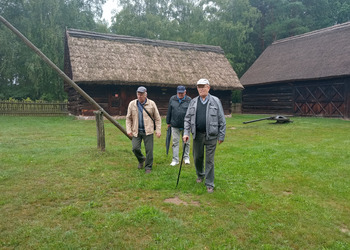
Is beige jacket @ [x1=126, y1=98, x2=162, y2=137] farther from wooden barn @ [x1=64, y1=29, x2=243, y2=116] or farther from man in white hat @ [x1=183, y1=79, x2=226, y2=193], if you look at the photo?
wooden barn @ [x1=64, y1=29, x2=243, y2=116]

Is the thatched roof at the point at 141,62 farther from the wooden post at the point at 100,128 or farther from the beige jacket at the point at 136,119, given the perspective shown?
the beige jacket at the point at 136,119

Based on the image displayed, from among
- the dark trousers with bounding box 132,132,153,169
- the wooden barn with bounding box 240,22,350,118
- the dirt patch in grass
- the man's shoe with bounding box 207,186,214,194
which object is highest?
the wooden barn with bounding box 240,22,350,118

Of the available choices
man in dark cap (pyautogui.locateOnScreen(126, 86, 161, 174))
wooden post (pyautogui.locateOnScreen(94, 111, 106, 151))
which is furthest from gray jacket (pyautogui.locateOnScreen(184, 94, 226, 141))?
wooden post (pyautogui.locateOnScreen(94, 111, 106, 151))

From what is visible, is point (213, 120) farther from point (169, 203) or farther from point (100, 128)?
point (100, 128)

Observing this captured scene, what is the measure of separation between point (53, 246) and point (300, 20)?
109 ft

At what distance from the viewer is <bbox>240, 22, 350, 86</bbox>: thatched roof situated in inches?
697

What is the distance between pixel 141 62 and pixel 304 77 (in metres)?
10.3

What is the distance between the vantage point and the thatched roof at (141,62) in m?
16.9

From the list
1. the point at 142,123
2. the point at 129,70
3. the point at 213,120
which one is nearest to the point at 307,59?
the point at 129,70

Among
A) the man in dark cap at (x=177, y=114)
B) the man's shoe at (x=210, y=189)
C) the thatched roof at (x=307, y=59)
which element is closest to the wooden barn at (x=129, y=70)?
the thatched roof at (x=307, y=59)

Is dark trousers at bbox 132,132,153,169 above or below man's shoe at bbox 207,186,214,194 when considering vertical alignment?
above

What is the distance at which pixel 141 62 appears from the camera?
18.7 m

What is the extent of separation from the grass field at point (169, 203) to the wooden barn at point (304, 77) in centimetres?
1212

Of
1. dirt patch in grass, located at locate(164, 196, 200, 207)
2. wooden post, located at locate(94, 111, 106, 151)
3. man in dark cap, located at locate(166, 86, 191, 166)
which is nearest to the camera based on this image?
dirt patch in grass, located at locate(164, 196, 200, 207)
